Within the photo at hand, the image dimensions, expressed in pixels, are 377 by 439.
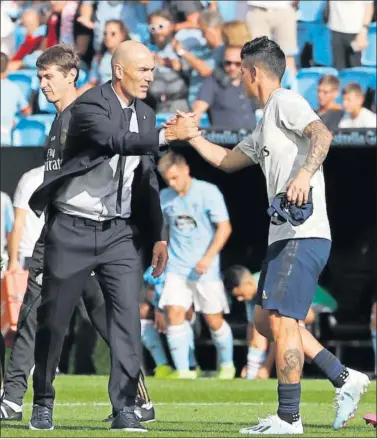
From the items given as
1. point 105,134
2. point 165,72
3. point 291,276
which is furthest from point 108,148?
point 165,72

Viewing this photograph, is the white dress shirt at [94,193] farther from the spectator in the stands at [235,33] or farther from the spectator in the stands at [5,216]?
the spectator in the stands at [235,33]

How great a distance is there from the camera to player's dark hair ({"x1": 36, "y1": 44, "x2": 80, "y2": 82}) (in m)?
7.25

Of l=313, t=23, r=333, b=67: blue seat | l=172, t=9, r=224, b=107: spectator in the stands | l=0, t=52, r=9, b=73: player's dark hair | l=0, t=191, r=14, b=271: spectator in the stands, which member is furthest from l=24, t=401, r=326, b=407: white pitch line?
l=0, t=52, r=9, b=73: player's dark hair

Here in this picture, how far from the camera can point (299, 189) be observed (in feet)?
20.2

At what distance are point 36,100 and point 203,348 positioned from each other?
3448 millimetres

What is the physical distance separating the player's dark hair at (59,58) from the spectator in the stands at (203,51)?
6.43 m

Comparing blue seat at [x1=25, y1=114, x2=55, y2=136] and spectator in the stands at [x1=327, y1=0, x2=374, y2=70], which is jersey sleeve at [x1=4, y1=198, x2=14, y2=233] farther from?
spectator in the stands at [x1=327, y1=0, x2=374, y2=70]

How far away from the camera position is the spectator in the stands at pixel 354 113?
13.0 meters

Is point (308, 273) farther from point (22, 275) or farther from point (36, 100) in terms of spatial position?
point (36, 100)

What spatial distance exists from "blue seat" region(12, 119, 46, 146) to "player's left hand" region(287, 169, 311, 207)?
7633 millimetres

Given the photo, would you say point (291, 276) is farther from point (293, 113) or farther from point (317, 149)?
point (293, 113)

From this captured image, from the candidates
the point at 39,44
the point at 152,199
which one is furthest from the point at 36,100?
the point at 152,199

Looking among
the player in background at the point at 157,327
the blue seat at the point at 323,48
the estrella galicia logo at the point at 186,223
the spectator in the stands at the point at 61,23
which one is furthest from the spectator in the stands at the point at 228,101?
the spectator in the stands at the point at 61,23

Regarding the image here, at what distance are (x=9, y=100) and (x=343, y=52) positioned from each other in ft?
12.4
